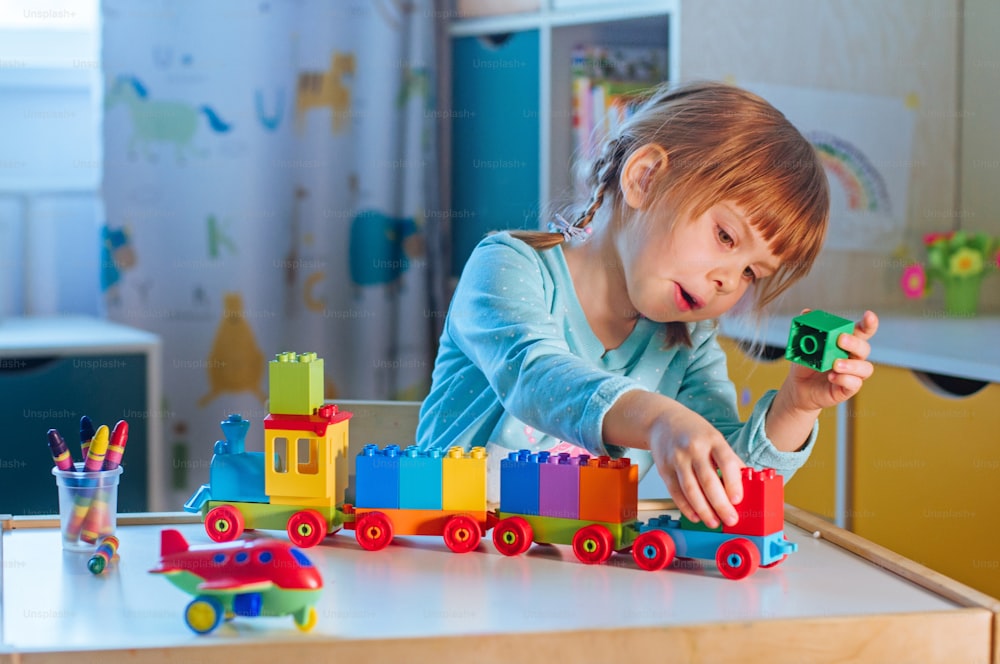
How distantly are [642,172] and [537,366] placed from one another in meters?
0.27

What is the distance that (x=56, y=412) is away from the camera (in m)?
2.12

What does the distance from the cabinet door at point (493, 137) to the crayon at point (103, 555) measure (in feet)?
5.94

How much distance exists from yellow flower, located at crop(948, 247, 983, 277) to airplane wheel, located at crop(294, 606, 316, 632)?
1828 mm

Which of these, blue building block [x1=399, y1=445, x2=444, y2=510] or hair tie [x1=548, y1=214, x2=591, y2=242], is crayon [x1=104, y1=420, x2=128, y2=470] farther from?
hair tie [x1=548, y1=214, x2=591, y2=242]

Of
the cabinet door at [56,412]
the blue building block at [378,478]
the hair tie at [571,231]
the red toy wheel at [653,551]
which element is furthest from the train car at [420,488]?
the cabinet door at [56,412]

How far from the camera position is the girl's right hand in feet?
2.46

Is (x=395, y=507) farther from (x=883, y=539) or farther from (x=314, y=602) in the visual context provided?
(x=883, y=539)

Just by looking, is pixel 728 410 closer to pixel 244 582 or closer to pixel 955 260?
pixel 244 582

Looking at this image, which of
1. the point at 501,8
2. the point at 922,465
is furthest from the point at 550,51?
the point at 922,465

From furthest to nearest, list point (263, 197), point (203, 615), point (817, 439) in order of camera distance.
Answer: point (263, 197)
point (817, 439)
point (203, 615)

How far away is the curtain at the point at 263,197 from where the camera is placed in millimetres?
2461

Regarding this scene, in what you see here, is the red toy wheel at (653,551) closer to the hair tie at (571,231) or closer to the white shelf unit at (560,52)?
the hair tie at (571,231)

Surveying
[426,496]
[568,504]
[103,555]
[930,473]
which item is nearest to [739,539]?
[568,504]

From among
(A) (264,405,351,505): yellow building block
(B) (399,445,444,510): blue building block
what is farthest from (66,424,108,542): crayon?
(B) (399,445,444,510): blue building block
